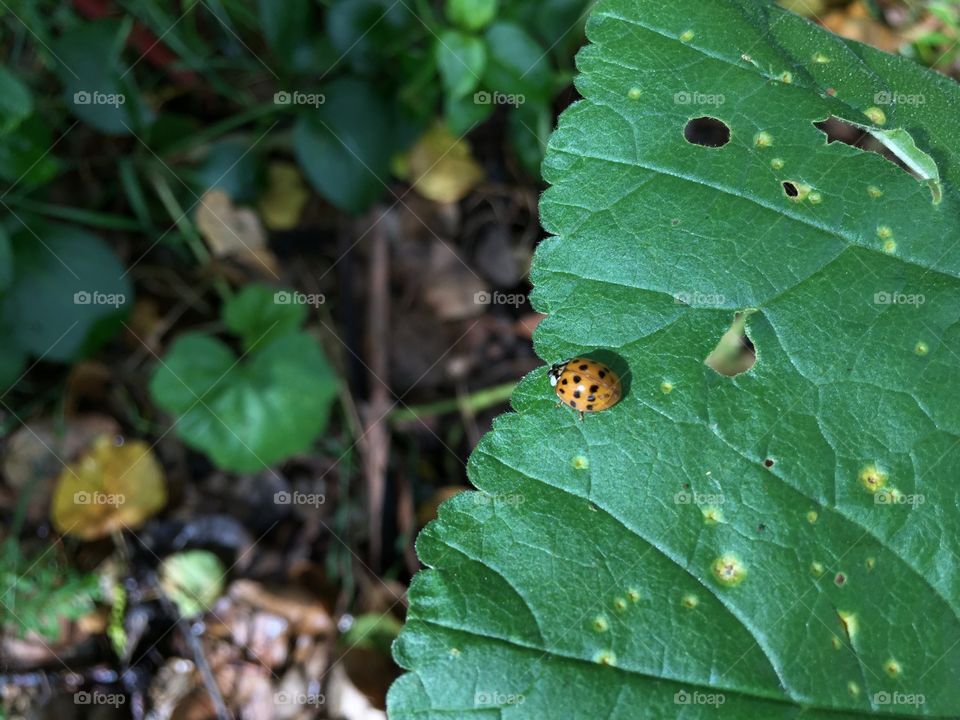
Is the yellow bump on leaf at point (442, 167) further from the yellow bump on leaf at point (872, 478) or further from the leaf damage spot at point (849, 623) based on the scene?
the leaf damage spot at point (849, 623)

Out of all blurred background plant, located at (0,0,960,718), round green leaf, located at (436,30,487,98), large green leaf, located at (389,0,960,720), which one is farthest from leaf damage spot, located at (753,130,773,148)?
round green leaf, located at (436,30,487,98)

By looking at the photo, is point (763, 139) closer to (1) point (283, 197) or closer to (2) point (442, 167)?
(2) point (442, 167)

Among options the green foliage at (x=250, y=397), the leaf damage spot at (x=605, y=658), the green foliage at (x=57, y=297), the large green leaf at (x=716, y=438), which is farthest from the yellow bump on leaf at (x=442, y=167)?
the leaf damage spot at (x=605, y=658)

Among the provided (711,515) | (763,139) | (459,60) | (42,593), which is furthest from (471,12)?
(42,593)

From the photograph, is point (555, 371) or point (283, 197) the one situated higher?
point (555, 371)

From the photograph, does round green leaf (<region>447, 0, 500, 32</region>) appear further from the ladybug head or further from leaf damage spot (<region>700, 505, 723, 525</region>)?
leaf damage spot (<region>700, 505, 723, 525</region>)

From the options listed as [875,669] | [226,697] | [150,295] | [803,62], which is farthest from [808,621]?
[150,295]
